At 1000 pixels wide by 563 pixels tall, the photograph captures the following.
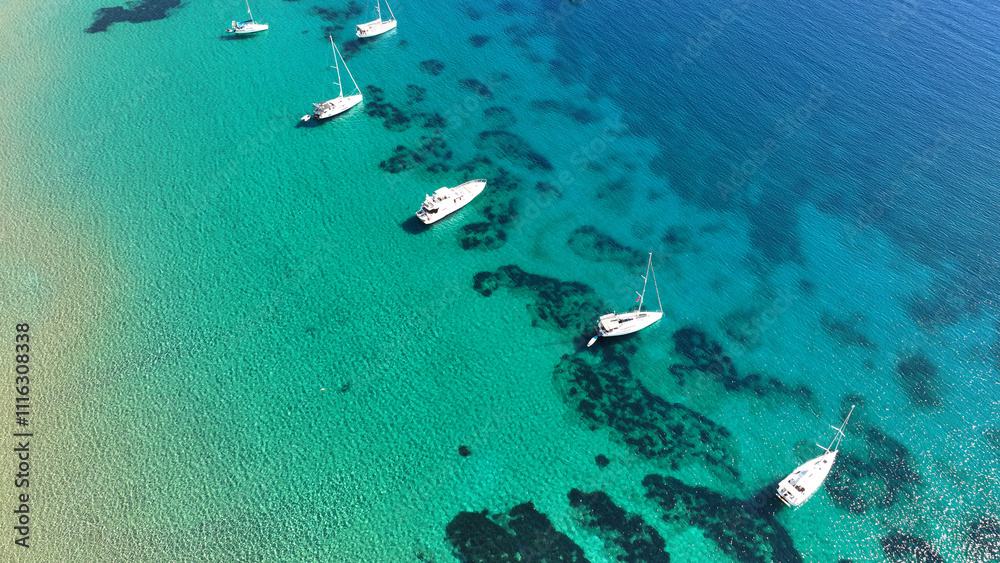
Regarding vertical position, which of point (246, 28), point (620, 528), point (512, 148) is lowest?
point (620, 528)

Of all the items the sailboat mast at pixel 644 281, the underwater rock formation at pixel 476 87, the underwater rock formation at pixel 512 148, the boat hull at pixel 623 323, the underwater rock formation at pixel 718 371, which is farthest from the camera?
the underwater rock formation at pixel 476 87

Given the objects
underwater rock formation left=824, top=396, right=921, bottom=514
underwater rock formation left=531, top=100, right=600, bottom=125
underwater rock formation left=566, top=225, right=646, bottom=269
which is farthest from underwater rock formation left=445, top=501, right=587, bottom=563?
underwater rock formation left=531, top=100, right=600, bottom=125

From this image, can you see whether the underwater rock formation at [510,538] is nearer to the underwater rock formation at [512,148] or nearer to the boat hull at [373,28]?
the underwater rock formation at [512,148]

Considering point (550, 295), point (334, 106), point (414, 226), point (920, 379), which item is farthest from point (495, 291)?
point (920, 379)

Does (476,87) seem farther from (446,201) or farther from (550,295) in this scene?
(550,295)

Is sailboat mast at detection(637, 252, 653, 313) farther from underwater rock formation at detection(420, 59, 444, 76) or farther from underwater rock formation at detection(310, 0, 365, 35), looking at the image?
underwater rock formation at detection(310, 0, 365, 35)

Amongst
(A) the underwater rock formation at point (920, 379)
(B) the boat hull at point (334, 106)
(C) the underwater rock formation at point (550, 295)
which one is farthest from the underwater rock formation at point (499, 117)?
(A) the underwater rock formation at point (920, 379)
